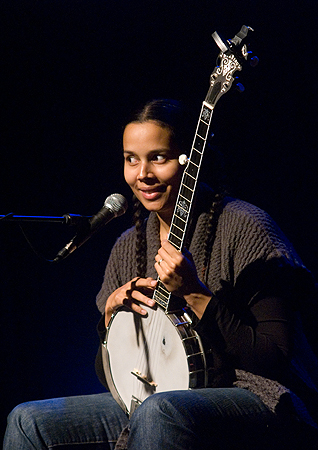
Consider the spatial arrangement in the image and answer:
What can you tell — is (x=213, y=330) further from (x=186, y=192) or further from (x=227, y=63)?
(x=227, y=63)

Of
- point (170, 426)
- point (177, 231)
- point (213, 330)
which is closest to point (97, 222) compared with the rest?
point (177, 231)

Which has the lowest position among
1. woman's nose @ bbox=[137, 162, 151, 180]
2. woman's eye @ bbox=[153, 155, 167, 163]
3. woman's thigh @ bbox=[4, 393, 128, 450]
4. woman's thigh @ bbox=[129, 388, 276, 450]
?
woman's thigh @ bbox=[4, 393, 128, 450]

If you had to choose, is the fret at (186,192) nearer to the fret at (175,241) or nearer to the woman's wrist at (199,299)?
the fret at (175,241)

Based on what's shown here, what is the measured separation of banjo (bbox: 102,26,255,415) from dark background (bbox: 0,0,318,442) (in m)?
0.75

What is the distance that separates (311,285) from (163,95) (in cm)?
132

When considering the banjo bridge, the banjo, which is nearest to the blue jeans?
the banjo

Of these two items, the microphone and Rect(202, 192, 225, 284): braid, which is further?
Rect(202, 192, 225, 284): braid

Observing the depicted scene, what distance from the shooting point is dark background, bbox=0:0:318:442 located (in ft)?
7.06

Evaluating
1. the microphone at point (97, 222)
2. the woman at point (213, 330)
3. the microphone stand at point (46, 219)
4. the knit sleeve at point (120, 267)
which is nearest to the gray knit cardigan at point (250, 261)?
the woman at point (213, 330)

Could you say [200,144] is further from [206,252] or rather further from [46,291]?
[46,291]

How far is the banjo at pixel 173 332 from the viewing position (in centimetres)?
137

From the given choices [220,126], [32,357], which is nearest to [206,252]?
[220,126]

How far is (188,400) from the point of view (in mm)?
1249

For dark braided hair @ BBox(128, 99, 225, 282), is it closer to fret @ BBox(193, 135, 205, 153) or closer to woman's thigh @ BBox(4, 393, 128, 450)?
fret @ BBox(193, 135, 205, 153)
